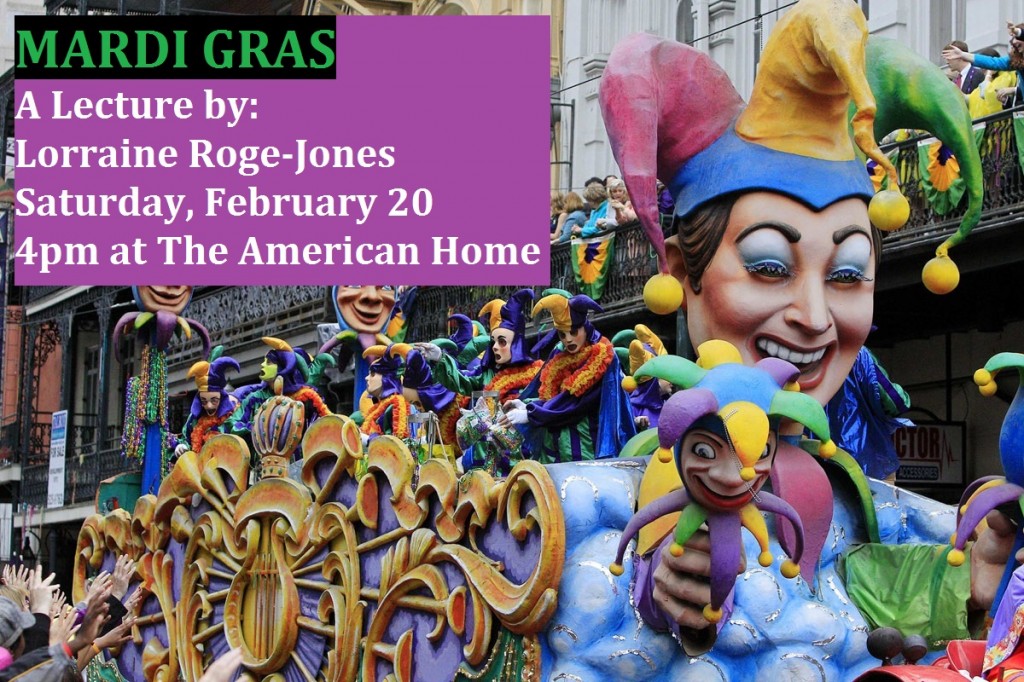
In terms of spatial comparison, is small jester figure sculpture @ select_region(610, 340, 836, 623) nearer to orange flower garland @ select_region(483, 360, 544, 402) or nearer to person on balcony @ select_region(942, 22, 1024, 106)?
orange flower garland @ select_region(483, 360, 544, 402)

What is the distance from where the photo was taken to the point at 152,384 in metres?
9.62

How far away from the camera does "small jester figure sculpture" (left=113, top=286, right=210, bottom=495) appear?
9.60 meters

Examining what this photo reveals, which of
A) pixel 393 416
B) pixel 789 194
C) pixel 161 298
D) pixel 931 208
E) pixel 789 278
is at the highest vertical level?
pixel 931 208

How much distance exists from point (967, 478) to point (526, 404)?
587cm

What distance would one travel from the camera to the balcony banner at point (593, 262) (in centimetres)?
1327

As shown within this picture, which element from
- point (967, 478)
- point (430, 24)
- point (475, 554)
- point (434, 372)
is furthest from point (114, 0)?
point (475, 554)

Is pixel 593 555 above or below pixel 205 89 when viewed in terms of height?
below

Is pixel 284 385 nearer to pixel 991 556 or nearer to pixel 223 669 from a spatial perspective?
pixel 223 669

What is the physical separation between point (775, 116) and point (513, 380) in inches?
94.0

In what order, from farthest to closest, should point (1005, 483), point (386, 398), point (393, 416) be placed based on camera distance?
point (386, 398) → point (393, 416) → point (1005, 483)

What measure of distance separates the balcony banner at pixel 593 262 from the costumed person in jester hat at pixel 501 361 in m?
4.67

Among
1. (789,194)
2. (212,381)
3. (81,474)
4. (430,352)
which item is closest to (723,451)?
(789,194)

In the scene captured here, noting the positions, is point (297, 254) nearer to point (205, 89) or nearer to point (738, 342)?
point (205, 89)

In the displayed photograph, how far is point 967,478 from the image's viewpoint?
476 inches
